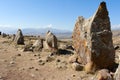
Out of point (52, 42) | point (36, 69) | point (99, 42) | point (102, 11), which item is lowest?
point (36, 69)

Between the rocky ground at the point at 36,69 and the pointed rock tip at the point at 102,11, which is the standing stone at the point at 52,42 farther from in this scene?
the pointed rock tip at the point at 102,11

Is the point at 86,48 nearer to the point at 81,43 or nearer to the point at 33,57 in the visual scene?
the point at 81,43

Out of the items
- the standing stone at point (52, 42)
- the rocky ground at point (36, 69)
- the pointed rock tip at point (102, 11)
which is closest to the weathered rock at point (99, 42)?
the pointed rock tip at point (102, 11)

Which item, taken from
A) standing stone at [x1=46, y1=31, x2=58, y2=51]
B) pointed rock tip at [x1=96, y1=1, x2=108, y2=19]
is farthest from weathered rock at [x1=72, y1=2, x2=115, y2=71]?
standing stone at [x1=46, y1=31, x2=58, y2=51]

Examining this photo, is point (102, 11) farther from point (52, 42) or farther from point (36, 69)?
point (52, 42)

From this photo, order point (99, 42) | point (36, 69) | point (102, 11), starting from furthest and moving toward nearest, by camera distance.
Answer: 1. point (36, 69)
2. point (102, 11)
3. point (99, 42)

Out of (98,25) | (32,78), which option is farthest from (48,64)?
(98,25)

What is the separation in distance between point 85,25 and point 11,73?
5.29m

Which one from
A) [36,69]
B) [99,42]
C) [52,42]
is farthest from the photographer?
[52,42]

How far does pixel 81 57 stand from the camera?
1522 centimetres

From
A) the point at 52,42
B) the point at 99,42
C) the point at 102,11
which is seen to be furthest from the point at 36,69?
the point at 52,42

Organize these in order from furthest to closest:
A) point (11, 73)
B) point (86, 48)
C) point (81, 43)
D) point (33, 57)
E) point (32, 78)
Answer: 1. point (33, 57)
2. point (81, 43)
3. point (86, 48)
4. point (11, 73)
5. point (32, 78)

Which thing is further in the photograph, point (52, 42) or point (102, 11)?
point (52, 42)

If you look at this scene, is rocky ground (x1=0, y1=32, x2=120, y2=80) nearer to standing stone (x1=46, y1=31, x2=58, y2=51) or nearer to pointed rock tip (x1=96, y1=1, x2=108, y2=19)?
standing stone (x1=46, y1=31, x2=58, y2=51)
